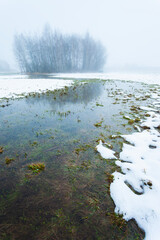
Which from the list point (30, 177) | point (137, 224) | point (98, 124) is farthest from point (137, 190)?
point (98, 124)

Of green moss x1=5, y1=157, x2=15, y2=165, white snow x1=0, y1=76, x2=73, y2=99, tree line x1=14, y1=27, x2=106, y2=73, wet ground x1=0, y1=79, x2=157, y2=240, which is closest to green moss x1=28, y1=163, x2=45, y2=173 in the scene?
wet ground x1=0, y1=79, x2=157, y2=240

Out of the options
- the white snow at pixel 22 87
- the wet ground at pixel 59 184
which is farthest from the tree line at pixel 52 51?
the wet ground at pixel 59 184

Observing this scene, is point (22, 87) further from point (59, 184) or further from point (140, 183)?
point (140, 183)

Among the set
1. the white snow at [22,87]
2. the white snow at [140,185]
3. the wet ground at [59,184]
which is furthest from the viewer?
the white snow at [22,87]

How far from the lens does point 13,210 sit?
188cm

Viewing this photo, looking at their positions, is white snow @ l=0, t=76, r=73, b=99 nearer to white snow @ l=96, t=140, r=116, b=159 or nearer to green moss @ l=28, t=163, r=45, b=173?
green moss @ l=28, t=163, r=45, b=173

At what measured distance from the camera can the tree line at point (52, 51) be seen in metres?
42.3

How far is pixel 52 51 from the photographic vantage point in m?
43.2

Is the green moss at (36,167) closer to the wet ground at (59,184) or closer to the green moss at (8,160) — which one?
the wet ground at (59,184)

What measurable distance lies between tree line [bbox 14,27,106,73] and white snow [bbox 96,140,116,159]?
48.6 metres

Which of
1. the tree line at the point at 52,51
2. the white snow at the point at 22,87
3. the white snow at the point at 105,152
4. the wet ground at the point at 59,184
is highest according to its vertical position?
the tree line at the point at 52,51

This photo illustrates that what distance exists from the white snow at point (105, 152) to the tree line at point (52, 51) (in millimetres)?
48632

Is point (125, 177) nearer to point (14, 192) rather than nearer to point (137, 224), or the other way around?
point (137, 224)

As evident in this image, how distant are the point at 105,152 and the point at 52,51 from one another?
50.6m
